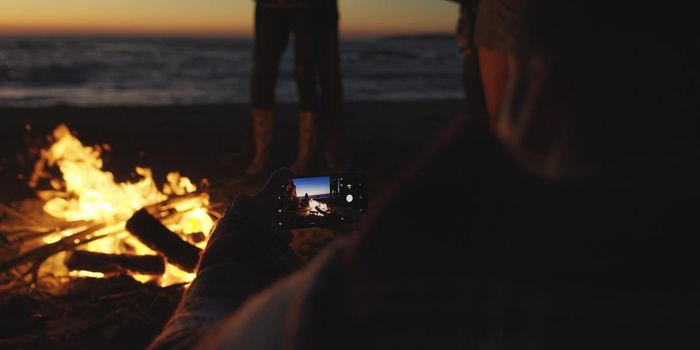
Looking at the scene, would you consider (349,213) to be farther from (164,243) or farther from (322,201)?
(164,243)

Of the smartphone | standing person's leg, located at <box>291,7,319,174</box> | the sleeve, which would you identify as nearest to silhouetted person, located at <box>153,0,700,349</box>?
the sleeve

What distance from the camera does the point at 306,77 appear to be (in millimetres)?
5684

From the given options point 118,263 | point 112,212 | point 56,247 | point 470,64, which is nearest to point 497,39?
point 118,263

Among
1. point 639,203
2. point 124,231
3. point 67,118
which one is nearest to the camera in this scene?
point 639,203

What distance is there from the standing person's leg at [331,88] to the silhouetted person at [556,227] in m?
4.96

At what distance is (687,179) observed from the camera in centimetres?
82

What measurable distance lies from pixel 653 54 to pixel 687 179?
6.7 inches

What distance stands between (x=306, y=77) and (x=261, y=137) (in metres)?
0.67

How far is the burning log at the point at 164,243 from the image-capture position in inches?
130

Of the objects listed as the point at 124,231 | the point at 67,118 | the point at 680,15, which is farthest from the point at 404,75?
the point at 680,15

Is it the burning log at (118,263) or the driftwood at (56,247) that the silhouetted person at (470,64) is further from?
the driftwood at (56,247)

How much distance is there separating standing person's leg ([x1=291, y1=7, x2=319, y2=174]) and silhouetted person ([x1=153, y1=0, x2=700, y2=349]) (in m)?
4.80

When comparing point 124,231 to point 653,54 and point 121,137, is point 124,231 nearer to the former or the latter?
point 653,54

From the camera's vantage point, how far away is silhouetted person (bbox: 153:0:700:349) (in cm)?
80
